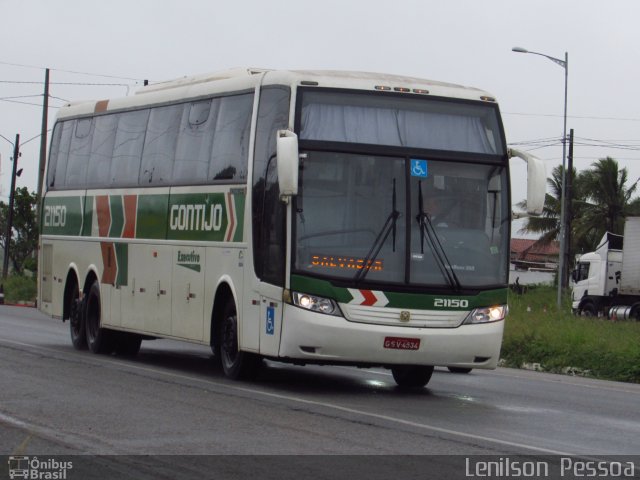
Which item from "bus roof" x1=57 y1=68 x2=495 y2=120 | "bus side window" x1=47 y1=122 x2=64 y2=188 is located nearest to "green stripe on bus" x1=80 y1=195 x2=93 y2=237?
"bus side window" x1=47 y1=122 x2=64 y2=188

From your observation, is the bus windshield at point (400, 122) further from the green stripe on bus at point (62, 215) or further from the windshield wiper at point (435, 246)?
the green stripe on bus at point (62, 215)

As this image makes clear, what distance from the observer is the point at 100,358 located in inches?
752

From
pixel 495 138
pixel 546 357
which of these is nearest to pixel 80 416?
pixel 495 138

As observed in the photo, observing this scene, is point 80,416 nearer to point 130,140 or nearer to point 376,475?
point 376,475

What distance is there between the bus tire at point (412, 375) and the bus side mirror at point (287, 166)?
337cm

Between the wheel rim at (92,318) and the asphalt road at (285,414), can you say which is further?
the wheel rim at (92,318)

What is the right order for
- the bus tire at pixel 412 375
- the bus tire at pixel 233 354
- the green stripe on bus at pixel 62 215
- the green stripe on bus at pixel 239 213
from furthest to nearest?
1. the green stripe on bus at pixel 62 215
2. the bus tire at pixel 412 375
3. the bus tire at pixel 233 354
4. the green stripe on bus at pixel 239 213

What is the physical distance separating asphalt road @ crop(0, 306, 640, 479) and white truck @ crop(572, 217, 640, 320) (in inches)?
1093

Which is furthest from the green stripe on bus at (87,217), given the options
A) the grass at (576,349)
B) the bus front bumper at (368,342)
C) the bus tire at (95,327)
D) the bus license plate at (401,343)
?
the grass at (576,349)

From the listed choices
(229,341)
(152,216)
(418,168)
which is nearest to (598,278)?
(152,216)

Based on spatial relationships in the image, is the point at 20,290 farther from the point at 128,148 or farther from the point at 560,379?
the point at 560,379

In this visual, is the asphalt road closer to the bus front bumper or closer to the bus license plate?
the bus front bumper

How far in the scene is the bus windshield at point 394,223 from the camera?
14.3 meters

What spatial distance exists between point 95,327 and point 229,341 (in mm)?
4940
